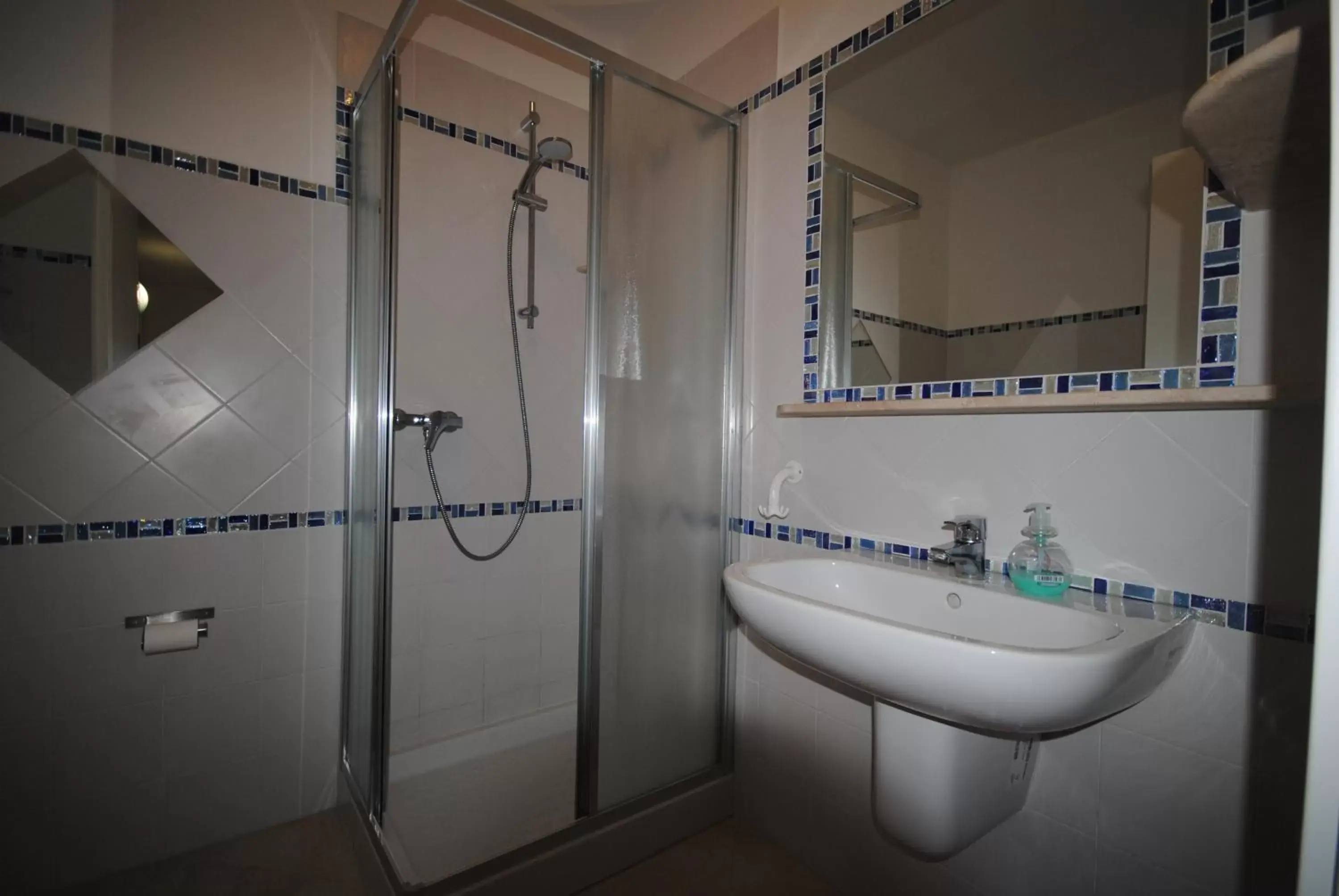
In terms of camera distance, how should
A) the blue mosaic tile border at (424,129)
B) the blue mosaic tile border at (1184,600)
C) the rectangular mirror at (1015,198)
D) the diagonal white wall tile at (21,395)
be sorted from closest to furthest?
the blue mosaic tile border at (1184,600), the rectangular mirror at (1015,198), the diagonal white wall tile at (21,395), the blue mosaic tile border at (424,129)

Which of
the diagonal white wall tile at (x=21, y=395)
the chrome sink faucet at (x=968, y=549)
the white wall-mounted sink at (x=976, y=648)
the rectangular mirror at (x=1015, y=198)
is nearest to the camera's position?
the white wall-mounted sink at (x=976, y=648)

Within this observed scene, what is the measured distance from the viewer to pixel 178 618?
4.84ft

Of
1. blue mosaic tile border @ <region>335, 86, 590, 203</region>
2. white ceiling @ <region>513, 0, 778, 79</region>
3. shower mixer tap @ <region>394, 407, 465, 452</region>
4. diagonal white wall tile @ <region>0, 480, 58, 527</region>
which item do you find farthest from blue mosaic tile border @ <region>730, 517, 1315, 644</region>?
diagonal white wall tile @ <region>0, 480, 58, 527</region>

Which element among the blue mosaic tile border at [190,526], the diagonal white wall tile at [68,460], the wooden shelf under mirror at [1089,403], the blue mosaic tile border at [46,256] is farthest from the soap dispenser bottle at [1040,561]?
the blue mosaic tile border at [46,256]

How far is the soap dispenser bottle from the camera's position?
1011 mm

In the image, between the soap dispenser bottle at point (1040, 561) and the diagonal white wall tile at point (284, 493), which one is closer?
the soap dispenser bottle at point (1040, 561)

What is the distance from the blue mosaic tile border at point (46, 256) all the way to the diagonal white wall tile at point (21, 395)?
7.9 inches

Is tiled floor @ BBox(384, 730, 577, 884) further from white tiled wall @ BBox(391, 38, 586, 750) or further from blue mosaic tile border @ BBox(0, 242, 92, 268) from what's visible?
blue mosaic tile border @ BBox(0, 242, 92, 268)

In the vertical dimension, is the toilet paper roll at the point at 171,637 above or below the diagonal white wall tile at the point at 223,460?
below

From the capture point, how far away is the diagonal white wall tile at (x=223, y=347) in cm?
147

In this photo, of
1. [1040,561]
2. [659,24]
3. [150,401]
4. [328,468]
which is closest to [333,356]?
[328,468]

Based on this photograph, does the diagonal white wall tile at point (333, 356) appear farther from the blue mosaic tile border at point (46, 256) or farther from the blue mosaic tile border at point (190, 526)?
the blue mosaic tile border at point (46, 256)

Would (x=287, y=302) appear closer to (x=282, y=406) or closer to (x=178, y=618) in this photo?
(x=282, y=406)

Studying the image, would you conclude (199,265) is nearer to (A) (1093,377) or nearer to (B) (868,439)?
(B) (868,439)
